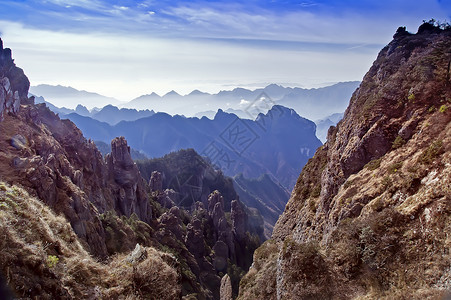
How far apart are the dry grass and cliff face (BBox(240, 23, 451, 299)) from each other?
16.9 ft

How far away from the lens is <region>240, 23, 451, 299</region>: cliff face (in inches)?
359

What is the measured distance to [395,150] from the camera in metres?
14.7

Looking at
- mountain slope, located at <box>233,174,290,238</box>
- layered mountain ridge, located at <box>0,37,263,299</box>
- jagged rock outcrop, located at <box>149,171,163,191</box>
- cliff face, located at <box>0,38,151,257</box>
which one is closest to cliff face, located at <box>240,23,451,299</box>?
layered mountain ridge, located at <box>0,37,263,299</box>

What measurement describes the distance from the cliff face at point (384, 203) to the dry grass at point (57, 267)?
5166mm

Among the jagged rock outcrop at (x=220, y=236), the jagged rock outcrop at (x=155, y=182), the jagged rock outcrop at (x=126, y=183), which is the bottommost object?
the jagged rock outcrop at (x=220, y=236)

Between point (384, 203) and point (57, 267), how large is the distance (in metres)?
Answer: 12.0

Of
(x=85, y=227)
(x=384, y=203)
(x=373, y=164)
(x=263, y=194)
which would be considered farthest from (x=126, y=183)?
(x=263, y=194)

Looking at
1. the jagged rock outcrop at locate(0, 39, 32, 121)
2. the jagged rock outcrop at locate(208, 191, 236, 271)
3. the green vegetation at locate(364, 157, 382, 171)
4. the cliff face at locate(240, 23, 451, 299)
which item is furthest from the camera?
the jagged rock outcrop at locate(208, 191, 236, 271)

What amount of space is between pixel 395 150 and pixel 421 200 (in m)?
5.28

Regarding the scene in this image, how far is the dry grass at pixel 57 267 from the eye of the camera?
739 cm

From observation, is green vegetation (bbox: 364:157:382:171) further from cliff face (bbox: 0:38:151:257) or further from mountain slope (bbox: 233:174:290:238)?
mountain slope (bbox: 233:174:290:238)

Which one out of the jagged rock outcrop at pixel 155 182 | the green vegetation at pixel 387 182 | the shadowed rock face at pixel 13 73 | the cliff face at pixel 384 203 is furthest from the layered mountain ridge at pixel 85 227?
the green vegetation at pixel 387 182

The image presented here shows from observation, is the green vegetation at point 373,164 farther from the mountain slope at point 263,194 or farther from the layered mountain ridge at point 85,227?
the mountain slope at point 263,194

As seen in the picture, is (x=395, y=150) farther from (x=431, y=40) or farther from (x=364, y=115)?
(x=431, y=40)
